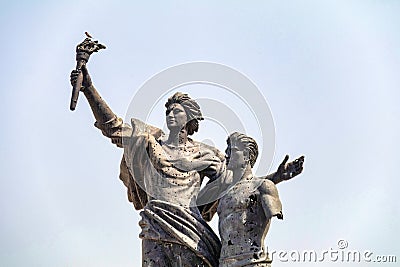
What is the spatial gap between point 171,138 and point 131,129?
61 centimetres

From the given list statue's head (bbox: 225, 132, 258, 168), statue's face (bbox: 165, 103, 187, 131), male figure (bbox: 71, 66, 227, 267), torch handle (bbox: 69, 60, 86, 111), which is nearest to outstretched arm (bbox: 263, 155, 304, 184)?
statue's head (bbox: 225, 132, 258, 168)

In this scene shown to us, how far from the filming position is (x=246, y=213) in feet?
34.2

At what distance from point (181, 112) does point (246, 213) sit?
2.06 m

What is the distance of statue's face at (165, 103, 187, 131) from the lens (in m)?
11.7

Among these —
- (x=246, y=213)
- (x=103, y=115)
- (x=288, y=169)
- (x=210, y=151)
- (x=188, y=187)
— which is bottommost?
(x=246, y=213)

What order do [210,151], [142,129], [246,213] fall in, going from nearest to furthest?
[246,213], [142,129], [210,151]

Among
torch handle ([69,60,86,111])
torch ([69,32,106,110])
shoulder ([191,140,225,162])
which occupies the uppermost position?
torch ([69,32,106,110])

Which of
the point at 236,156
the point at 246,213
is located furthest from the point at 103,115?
the point at 246,213

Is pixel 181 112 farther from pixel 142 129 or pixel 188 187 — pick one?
pixel 188 187

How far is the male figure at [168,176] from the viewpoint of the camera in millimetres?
10656

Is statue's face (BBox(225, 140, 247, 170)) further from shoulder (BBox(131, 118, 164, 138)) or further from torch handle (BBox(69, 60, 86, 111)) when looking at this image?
torch handle (BBox(69, 60, 86, 111))

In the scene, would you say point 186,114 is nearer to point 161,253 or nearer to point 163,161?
point 163,161

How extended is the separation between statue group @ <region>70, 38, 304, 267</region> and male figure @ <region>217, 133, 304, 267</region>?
0.01 m

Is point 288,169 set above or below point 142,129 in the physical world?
below
